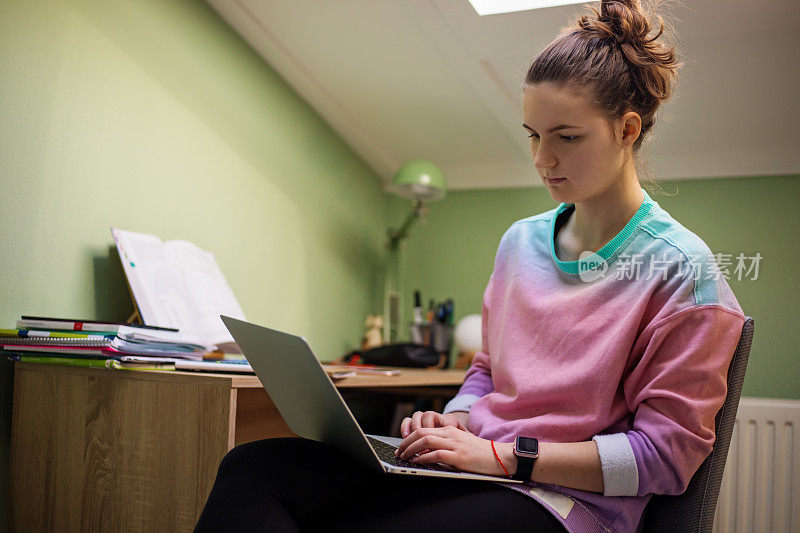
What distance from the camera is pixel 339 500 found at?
74cm

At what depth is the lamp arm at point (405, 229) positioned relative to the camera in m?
2.76

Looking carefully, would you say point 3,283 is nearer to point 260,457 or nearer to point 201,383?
point 201,383

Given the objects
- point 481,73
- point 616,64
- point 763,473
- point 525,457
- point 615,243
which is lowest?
point 763,473

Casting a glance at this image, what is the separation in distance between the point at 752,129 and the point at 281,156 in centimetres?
159

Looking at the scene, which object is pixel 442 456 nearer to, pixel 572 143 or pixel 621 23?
pixel 572 143

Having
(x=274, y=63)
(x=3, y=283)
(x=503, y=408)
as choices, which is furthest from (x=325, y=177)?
(x=503, y=408)

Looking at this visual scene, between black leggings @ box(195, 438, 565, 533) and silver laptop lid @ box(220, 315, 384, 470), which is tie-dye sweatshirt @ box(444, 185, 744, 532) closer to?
black leggings @ box(195, 438, 565, 533)

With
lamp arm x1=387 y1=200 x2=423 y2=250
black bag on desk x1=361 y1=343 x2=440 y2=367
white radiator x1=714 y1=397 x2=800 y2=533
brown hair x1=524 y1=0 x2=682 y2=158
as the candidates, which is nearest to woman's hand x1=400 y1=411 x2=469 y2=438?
brown hair x1=524 y1=0 x2=682 y2=158

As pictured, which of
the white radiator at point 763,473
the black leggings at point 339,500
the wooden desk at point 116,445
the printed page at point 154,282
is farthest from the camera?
the white radiator at point 763,473

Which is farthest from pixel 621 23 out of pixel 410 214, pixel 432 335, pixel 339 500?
pixel 410 214

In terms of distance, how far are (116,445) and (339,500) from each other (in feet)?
1.72

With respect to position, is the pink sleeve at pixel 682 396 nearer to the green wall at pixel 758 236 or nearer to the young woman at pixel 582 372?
the young woman at pixel 582 372

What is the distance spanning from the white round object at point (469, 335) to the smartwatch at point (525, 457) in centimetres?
184

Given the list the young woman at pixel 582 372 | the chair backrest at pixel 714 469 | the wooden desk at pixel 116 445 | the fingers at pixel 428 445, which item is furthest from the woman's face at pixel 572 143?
the wooden desk at pixel 116 445
